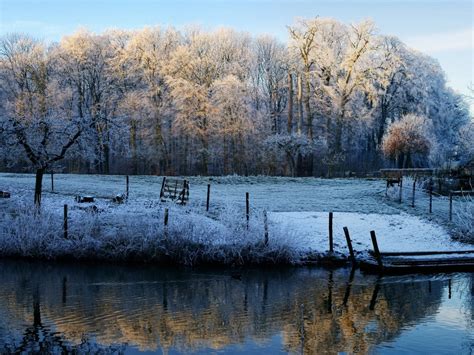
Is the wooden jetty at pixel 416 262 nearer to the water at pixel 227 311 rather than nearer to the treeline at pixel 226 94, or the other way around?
the water at pixel 227 311

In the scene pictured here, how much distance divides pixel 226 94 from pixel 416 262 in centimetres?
3112

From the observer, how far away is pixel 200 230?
21.4 metres

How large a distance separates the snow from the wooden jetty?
1.38m

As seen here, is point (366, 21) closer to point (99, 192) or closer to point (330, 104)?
point (330, 104)

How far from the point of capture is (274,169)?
5444 centimetres

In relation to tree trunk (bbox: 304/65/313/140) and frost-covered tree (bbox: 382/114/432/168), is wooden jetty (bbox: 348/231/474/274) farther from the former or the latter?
tree trunk (bbox: 304/65/313/140)

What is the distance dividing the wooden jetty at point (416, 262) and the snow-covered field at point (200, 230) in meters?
1.55

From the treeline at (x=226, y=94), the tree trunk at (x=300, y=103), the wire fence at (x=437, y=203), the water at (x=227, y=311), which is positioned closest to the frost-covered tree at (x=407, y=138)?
the treeline at (x=226, y=94)

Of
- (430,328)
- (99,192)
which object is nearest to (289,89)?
(99,192)

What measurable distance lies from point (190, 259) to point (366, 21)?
123ft

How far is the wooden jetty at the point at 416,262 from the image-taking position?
20.2 m

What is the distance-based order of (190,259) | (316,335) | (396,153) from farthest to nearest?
(396,153) < (190,259) < (316,335)

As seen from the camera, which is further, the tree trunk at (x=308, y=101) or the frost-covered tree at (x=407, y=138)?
the tree trunk at (x=308, y=101)

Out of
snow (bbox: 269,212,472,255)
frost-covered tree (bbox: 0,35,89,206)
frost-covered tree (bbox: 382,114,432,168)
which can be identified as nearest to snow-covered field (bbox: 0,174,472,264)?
snow (bbox: 269,212,472,255)
